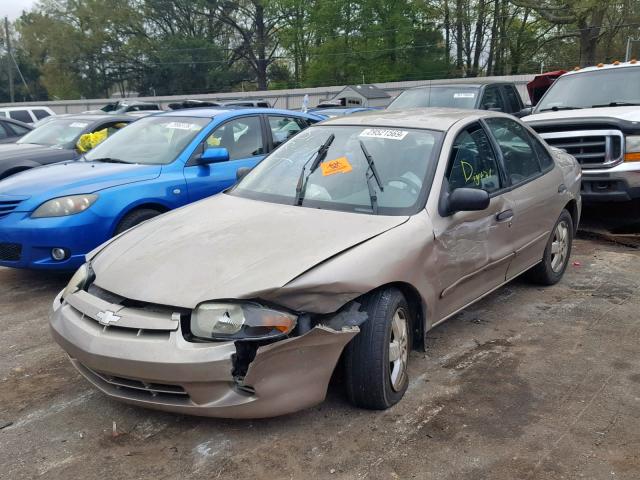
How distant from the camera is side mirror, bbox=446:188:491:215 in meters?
3.64

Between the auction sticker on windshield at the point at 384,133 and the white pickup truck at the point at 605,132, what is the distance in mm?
3842

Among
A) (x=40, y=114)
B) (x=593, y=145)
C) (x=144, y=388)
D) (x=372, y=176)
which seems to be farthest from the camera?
(x=40, y=114)

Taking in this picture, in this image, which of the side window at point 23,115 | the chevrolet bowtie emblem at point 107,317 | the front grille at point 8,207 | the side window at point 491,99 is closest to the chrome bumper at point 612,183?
the side window at point 491,99

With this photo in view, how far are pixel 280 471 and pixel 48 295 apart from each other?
343 centimetres

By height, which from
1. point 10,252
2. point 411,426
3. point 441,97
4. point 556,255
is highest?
point 441,97

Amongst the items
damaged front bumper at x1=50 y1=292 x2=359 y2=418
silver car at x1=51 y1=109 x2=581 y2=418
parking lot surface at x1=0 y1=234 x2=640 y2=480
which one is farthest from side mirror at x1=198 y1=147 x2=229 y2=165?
damaged front bumper at x1=50 y1=292 x2=359 y2=418

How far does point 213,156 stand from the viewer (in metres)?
5.83

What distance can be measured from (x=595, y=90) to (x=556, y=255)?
388 cm

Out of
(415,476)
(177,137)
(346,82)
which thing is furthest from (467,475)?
(346,82)

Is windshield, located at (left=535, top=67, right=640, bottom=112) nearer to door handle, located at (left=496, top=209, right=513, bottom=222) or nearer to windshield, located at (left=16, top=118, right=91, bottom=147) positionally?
door handle, located at (left=496, top=209, right=513, bottom=222)

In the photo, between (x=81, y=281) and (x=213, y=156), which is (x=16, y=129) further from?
(x=81, y=281)

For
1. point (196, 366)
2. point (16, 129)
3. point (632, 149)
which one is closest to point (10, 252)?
point (196, 366)

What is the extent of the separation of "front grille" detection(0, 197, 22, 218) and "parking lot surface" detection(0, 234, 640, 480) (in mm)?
1374

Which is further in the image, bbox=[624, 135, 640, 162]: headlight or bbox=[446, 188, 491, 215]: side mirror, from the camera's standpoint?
bbox=[624, 135, 640, 162]: headlight
